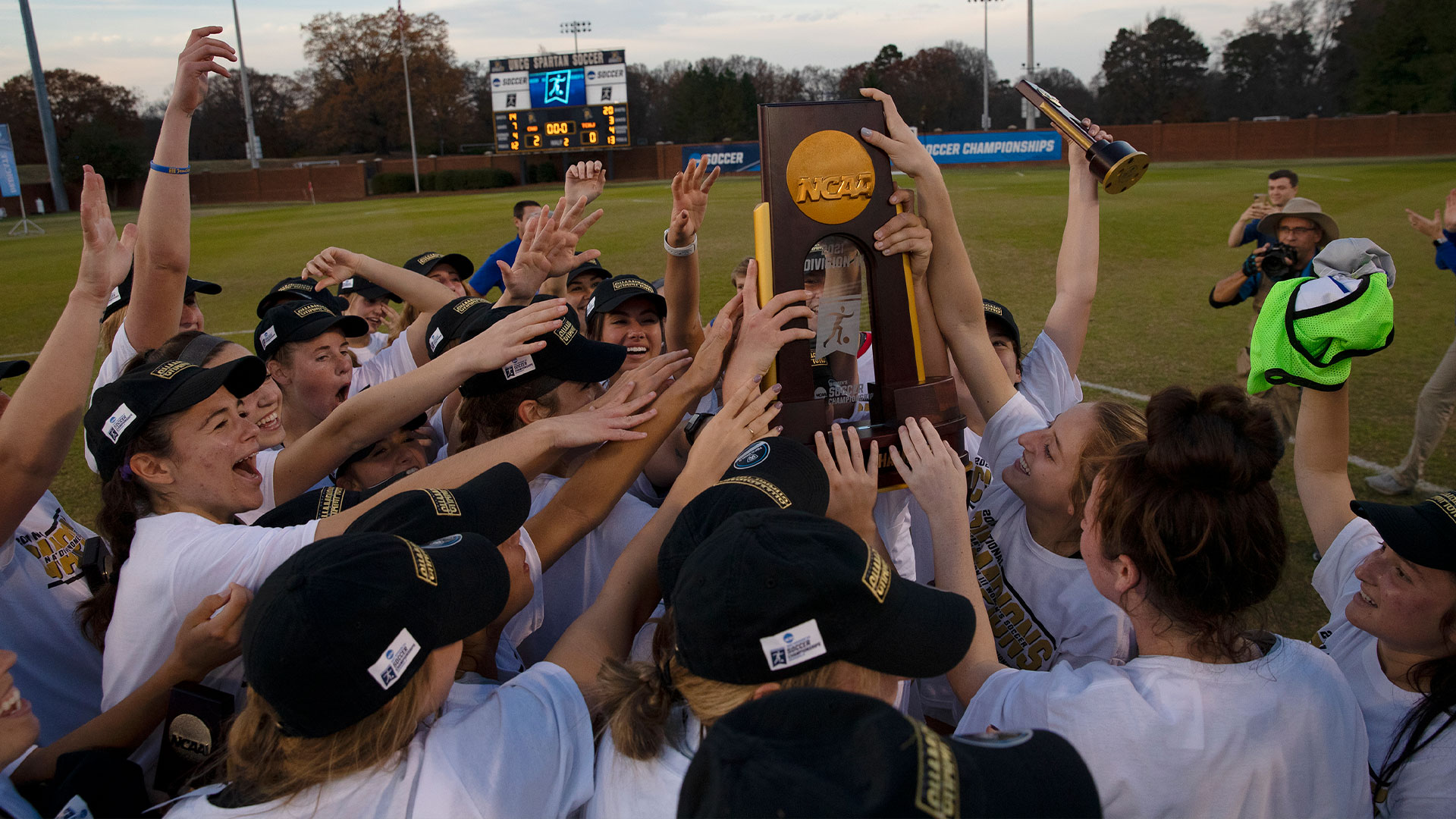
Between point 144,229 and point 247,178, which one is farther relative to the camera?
point 247,178

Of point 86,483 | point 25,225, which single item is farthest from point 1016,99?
point 86,483

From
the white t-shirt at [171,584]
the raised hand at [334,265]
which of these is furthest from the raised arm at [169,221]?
the white t-shirt at [171,584]

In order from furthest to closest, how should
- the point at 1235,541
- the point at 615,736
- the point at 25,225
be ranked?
the point at 25,225 → the point at 1235,541 → the point at 615,736

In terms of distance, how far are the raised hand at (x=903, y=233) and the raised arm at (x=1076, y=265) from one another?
102 cm

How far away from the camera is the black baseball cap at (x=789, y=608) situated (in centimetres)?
142

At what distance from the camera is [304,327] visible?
381 cm

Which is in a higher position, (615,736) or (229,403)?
(229,403)

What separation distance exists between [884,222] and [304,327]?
8.97 ft

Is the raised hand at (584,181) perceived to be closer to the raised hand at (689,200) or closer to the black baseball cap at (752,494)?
the raised hand at (689,200)

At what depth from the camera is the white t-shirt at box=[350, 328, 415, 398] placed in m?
4.44

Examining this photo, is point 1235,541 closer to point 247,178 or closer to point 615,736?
point 615,736

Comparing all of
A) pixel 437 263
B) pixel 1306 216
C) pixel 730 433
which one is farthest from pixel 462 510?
pixel 1306 216

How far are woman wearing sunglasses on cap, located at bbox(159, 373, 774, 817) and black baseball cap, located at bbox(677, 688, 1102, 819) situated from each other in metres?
0.69

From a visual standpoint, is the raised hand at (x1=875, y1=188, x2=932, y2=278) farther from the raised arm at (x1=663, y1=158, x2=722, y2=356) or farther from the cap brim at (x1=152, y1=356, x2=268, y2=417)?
the cap brim at (x1=152, y1=356, x2=268, y2=417)
